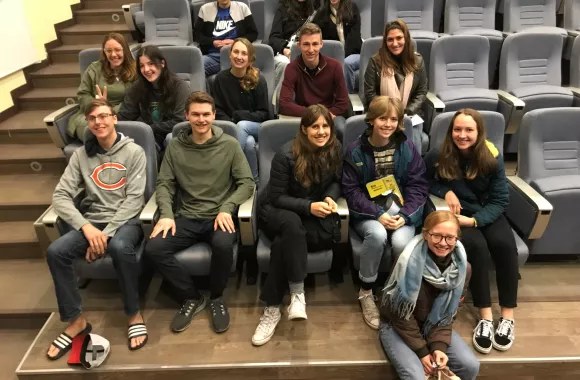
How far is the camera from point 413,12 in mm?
3357

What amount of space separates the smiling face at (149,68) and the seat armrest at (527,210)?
1805 mm

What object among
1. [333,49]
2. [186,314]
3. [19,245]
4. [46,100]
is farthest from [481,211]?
[46,100]

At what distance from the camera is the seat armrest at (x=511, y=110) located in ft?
8.21

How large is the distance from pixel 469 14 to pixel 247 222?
2.70 meters

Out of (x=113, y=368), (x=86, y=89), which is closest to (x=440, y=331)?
(x=113, y=368)

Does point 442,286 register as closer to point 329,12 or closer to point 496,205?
point 496,205

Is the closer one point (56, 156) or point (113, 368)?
point (113, 368)

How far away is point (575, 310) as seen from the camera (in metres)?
1.87

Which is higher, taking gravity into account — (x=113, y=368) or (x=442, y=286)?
(x=442, y=286)

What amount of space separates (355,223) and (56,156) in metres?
1.96

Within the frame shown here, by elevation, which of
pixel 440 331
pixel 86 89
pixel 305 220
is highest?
pixel 86 89

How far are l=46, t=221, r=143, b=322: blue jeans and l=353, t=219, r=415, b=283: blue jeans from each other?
0.94 meters

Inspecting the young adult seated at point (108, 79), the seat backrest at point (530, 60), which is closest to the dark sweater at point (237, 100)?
the young adult seated at point (108, 79)

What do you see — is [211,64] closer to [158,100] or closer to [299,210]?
[158,100]
